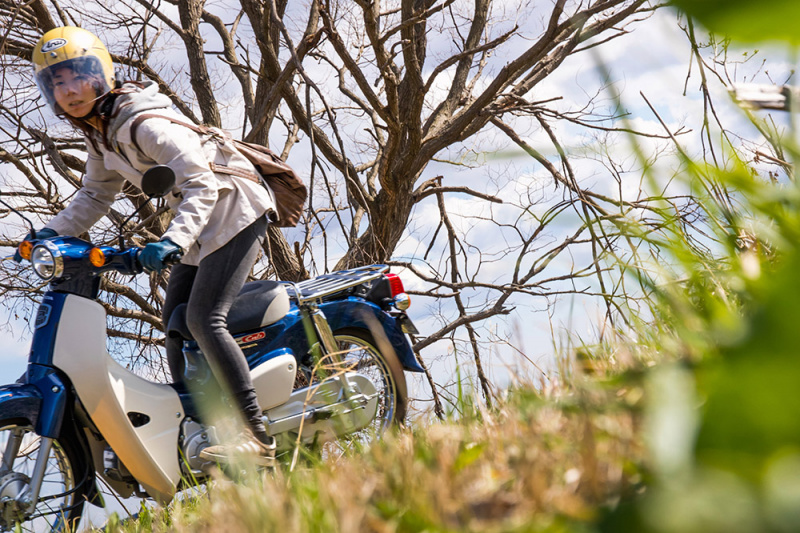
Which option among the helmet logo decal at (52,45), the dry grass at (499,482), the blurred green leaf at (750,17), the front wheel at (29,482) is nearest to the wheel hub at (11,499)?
the front wheel at (29,482)

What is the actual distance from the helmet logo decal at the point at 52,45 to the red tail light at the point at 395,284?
198 centimetres

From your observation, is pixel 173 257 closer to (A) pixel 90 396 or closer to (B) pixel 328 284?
(A) pixel 90 396

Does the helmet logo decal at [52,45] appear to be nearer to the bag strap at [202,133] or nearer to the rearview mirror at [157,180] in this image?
the bag strap at [202,133]

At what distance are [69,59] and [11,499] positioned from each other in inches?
69.9

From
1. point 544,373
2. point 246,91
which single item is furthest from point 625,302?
point 246,91

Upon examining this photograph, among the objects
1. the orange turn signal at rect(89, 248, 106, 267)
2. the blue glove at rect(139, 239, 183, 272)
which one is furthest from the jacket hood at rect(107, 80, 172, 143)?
the blue glove at rect(139, 239, 183, 272)

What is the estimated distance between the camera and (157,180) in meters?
2.39

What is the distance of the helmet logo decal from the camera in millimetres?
2766

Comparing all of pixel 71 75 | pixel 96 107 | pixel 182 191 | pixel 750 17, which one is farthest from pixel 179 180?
pixel 750 17

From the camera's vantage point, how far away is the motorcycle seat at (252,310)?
10.8ft

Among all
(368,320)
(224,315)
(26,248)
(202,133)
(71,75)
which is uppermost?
(71,75)

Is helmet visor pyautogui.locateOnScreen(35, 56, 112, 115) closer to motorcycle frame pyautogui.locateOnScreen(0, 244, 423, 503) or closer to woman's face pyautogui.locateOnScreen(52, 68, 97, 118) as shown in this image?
woman's face pyautogui.locateOnScreen(52, 68, 97, 118)

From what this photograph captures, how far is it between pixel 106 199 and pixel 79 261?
68 cm

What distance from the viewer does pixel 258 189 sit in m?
3.18
